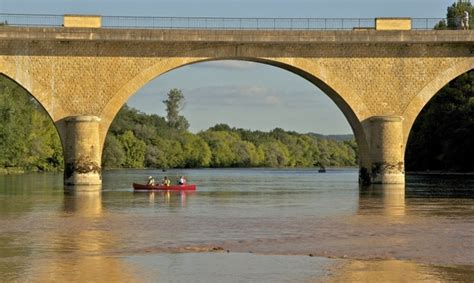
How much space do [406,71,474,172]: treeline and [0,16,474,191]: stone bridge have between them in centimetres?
2594

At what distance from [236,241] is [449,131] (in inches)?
2160

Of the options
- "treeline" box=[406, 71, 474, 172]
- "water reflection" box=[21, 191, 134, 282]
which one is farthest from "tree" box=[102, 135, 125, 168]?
"water reflection" box=[21, 191, 134, 282]

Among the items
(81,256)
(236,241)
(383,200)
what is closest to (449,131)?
(383,200)

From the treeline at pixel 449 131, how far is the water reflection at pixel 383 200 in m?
27.7

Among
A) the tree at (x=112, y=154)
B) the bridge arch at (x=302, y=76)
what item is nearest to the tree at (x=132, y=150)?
the tree at (x=112, y=154)

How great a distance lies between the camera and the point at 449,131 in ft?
239

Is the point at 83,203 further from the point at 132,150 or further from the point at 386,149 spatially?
the point at 132,150

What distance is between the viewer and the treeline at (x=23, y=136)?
71938 mm

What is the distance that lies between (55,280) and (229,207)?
56.5 ft

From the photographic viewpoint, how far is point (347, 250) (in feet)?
62.5

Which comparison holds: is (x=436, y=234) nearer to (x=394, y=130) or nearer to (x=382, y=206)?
(x=382, y=206)

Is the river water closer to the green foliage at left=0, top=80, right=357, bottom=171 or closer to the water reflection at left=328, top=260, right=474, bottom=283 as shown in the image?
the water reflection at left=328, top=260, right=474, bottom=283

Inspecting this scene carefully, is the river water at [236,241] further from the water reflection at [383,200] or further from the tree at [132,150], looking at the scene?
the tree at [132,150]

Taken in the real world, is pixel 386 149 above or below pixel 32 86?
below
